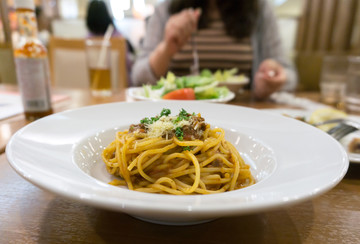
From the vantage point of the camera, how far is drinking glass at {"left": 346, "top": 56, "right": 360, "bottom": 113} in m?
1.67

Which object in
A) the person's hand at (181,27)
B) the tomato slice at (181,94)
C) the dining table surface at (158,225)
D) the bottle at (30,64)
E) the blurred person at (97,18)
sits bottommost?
the dining table surface at (158,225)

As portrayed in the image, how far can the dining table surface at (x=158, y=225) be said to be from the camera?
20.2 inches

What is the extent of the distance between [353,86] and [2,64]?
4751mm

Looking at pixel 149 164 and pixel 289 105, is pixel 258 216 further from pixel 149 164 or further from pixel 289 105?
pixel 289 105

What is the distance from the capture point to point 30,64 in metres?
1.15

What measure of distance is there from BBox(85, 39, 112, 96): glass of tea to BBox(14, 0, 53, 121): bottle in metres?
0.72

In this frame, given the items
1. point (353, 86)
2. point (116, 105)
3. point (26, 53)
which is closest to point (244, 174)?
point (116, 105)

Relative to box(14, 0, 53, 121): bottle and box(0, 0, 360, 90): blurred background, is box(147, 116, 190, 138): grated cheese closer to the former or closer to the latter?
box(14, 0, 53, 121): bottle

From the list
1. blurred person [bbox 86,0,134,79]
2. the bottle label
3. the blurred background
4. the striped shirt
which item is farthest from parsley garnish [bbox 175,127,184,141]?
the blurred background

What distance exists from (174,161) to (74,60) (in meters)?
2.79

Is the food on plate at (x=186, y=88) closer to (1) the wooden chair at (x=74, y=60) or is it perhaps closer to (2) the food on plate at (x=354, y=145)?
(2) the food on plate at (x=354, y=145)

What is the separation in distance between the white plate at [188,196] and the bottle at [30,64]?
383 millimetres

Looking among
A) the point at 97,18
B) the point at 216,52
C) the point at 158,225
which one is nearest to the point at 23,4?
the point at 158,225

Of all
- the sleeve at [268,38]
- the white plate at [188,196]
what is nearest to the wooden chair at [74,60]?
the sleeve at [268,38]
